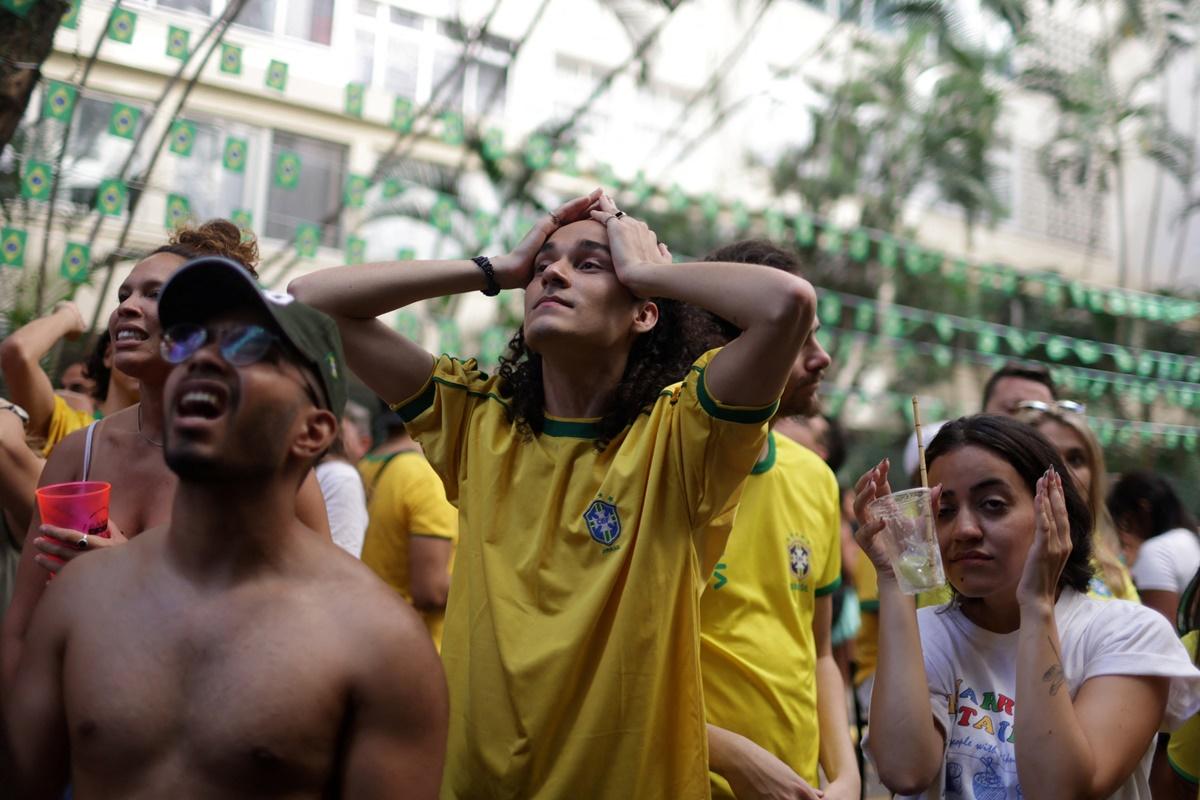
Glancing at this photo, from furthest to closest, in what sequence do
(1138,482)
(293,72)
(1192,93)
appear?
(1192,93) < (293,72) < (1138,482)

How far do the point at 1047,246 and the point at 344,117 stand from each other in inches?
662

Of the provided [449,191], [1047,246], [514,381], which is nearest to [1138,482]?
[514,381]

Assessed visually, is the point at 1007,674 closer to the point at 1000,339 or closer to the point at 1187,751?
the point at 1187,751

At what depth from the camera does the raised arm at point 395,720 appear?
1859 millimetres

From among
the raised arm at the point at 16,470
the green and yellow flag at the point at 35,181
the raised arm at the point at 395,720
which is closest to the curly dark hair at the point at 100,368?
the raised arm at the point at 16,470

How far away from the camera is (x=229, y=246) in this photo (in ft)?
11.2

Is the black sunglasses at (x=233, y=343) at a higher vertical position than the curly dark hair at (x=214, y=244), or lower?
lower

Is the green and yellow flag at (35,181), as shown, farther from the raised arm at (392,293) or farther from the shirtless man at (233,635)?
the shirtless man at (233,635)

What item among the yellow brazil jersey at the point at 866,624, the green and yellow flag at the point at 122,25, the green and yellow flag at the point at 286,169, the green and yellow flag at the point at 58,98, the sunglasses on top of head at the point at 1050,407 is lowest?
the yellow brazil jersey at the point at 866,624

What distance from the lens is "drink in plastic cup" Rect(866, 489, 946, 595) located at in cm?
286

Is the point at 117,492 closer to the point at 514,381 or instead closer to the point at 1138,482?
the point at 514,381

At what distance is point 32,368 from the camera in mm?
4438

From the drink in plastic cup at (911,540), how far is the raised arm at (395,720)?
1.40m

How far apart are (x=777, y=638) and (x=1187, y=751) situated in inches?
51.9
